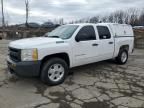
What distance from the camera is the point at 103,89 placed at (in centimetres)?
508

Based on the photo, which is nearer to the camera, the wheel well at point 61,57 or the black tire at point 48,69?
the black tire at point 48,69

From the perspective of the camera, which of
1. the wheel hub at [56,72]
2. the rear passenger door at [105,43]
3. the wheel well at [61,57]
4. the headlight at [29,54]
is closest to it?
the headlight at [29,54]

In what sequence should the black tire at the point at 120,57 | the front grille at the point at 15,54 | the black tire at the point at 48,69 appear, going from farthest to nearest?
the black tire at the point at 120,57, the black tire at the point at 48,69, the front grille at the point at 15,54

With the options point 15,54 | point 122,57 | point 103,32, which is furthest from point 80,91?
point 122,57

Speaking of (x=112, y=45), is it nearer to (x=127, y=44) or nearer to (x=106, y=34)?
(x=106, y=34)

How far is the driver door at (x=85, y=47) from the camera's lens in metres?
5.85

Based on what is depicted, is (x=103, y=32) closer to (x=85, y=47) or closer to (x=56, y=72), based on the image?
(x=85, y=47)

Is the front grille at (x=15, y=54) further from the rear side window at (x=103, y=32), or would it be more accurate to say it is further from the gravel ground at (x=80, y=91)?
the rear side window at (x=103, y=32)

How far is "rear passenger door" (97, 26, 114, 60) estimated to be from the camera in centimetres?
671

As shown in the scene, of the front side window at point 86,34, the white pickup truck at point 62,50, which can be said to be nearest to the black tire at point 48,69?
the white pickup truck at point 62,50

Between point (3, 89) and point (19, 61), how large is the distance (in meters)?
0.89

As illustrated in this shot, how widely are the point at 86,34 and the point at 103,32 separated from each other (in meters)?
1.04

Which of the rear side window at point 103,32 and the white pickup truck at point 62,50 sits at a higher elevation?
the rear side window at point 103,32

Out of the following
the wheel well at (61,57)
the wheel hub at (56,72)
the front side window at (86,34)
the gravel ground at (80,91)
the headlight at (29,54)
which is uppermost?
the front side window at (86,34)
